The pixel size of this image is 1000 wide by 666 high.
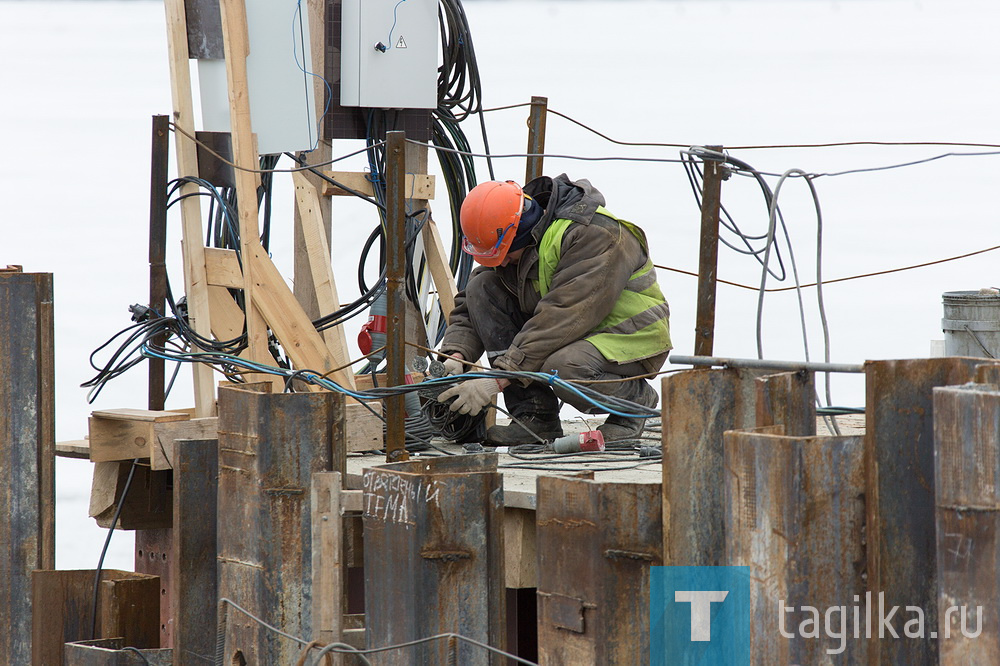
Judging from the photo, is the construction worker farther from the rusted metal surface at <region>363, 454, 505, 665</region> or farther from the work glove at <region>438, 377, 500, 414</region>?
the rusted metal surface at <region>363, 454, 505, 665</region>

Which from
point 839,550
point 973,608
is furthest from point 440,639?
point 973,608

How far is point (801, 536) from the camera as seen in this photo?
4.05m

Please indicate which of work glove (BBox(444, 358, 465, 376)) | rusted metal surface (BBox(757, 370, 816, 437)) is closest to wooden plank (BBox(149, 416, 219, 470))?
work glove (BBox(444, 358, 465, 376))

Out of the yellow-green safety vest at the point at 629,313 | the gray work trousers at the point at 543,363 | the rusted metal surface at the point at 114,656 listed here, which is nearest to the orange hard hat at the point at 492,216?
the yellow-green safety vest at the point at 629,313

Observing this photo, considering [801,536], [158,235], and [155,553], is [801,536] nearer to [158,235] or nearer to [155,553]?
[155,553]

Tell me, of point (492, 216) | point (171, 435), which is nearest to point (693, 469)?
point (492, 216)

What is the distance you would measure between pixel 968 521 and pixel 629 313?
3.51 m

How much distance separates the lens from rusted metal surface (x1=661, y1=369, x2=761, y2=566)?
4543 millimetres

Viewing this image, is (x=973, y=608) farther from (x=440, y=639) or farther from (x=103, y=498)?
(x=103, y=498)

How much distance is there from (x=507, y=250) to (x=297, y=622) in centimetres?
244

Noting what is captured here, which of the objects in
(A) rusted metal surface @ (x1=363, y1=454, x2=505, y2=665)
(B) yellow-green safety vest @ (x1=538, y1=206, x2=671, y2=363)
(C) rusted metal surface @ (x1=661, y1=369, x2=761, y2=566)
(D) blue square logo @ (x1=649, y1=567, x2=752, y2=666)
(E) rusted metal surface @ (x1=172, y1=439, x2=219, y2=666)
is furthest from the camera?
(B) yellow-green safety vest @ (x1=538, y1=206, x2=671, y2=363)

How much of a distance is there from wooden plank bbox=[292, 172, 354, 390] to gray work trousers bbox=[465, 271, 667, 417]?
2.56ft

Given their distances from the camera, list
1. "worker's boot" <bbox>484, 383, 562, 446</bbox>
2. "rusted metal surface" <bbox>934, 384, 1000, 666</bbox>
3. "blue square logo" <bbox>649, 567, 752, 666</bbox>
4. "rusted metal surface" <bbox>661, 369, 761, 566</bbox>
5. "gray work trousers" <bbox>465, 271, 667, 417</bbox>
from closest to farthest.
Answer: "rusted metal surface" <bbox>934, 384, 1000, 666</bbox>
"blue square logo" <bbox>649, 567, 752, 666</bbox>
"rusted metal surface" <bbox>661, 369, 761, 566</bbox>
"gray work trousers" <bbox>465, 271, 667, 417</bbox>
"worker's boot" <bbox>484, 383, 562, 446</bbox>

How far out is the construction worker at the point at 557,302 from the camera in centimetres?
699
